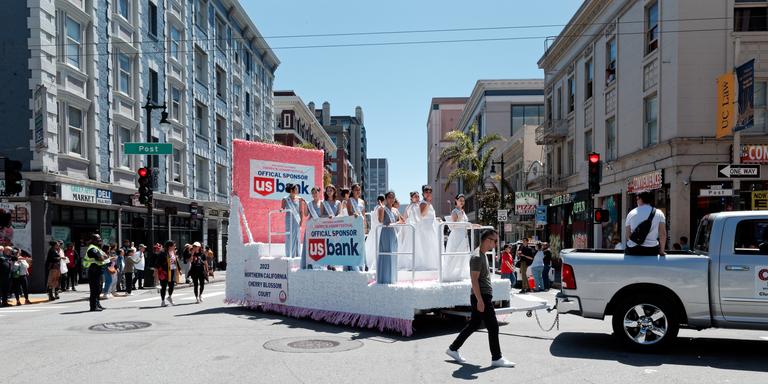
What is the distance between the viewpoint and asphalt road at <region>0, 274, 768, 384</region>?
22.2ft

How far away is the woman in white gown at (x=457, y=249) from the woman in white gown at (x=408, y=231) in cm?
71

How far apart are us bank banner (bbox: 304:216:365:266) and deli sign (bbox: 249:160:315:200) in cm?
338

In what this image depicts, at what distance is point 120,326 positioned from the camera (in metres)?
10.9

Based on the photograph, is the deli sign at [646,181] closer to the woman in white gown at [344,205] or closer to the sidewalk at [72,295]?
the woman in white gown at [344,205]

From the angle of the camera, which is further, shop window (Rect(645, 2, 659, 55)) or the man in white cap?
shop window (Rect(645, 2, 659, 55))

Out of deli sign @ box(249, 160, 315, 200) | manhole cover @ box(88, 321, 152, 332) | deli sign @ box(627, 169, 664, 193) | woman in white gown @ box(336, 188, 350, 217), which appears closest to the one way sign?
deli sign @ box(627, 169, 664, 193)

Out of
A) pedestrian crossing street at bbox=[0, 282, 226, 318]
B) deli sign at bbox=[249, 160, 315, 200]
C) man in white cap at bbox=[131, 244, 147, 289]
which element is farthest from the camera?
man in white cap at bbox=[131, 244, 147, 289]

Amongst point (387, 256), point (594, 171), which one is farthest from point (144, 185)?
point (594, 171)

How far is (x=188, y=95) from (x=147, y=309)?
2178 centimetres

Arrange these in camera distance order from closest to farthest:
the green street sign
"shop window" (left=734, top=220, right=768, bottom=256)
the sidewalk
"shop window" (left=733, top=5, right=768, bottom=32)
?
"shop window" (left=734, top=220, right=768, bottom=256) < the sidewalk < the green street sign < "shop window" (left=733, top=5, right=768, bottom=32)

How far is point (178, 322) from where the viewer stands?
11.4 meters

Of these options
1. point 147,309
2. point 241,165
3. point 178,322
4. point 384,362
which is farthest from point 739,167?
point 147,309

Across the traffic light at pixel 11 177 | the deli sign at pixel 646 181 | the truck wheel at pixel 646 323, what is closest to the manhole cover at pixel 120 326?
the traffic light at pixel 11 177

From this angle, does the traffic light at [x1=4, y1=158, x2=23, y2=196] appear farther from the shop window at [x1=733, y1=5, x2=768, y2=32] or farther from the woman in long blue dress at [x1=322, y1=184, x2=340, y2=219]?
the shop window at [x1=733, y1=5, x2=768, y2=32]
